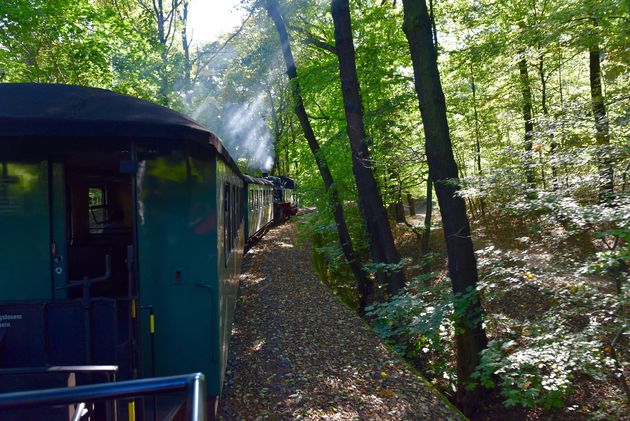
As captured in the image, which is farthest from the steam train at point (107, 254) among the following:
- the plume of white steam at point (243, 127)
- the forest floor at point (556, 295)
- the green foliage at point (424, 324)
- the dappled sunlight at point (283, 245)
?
the plume of white steam at point (243, 127)

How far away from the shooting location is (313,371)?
624cm

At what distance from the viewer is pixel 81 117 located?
3.48m

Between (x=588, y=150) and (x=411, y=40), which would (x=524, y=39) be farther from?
(x=588, y=150)

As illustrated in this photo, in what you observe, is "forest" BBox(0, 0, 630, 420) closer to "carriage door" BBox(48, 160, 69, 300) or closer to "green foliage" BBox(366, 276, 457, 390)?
"green foliage" BBox(366, 276, 457, 390)

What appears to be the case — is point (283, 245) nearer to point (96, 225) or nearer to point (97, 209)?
point (97, 209)

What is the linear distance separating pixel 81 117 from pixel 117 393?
2.93m

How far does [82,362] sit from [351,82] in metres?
7.88

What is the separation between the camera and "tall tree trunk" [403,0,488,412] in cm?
646

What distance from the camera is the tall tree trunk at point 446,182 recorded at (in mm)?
6461

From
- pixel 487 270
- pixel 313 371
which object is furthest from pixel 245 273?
pixel 487 270

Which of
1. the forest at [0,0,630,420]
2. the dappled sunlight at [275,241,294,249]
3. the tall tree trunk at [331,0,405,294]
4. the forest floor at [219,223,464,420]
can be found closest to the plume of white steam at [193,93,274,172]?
the forest at [0,0,630,420]

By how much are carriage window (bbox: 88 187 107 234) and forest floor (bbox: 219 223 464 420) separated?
259cm

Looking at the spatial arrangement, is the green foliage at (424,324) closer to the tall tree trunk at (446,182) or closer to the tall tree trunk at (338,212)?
the tall tree trunk at (446,182)

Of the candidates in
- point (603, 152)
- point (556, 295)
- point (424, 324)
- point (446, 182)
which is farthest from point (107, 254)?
point (603, 152)
